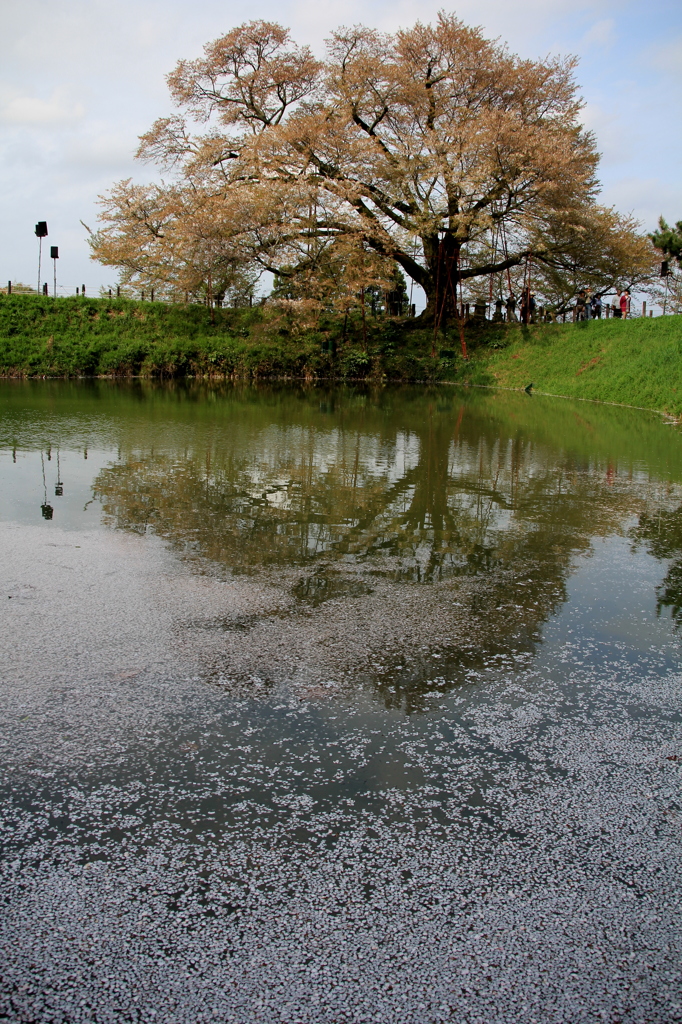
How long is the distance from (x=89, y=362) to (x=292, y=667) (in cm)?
3192

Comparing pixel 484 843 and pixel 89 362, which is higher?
pixel 89 362

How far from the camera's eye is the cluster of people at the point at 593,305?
119 feet

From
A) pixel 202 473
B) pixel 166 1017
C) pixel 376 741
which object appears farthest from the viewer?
pixel 202 473

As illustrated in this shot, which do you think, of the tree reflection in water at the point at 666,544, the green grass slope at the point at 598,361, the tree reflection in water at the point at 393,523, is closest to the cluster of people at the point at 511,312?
the green grass slope at the point at 598,361

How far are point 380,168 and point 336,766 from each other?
34688 mm

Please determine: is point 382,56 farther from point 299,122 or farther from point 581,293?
point 581,293

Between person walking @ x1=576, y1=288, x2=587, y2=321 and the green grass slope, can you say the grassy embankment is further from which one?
person walking @ x1=576, y1=288, x2=587, y2=321

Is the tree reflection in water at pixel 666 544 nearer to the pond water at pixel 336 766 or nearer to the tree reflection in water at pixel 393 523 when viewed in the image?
the pond water at pixel 336 766

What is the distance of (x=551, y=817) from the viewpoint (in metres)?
3.30

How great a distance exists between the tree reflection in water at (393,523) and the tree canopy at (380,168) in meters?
21.7

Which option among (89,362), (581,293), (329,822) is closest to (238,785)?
(329,822)

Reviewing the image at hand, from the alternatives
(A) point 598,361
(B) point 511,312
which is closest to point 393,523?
(A) point 598,361

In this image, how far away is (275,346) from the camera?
1428 inches

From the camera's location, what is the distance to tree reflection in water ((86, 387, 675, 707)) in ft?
17.6
